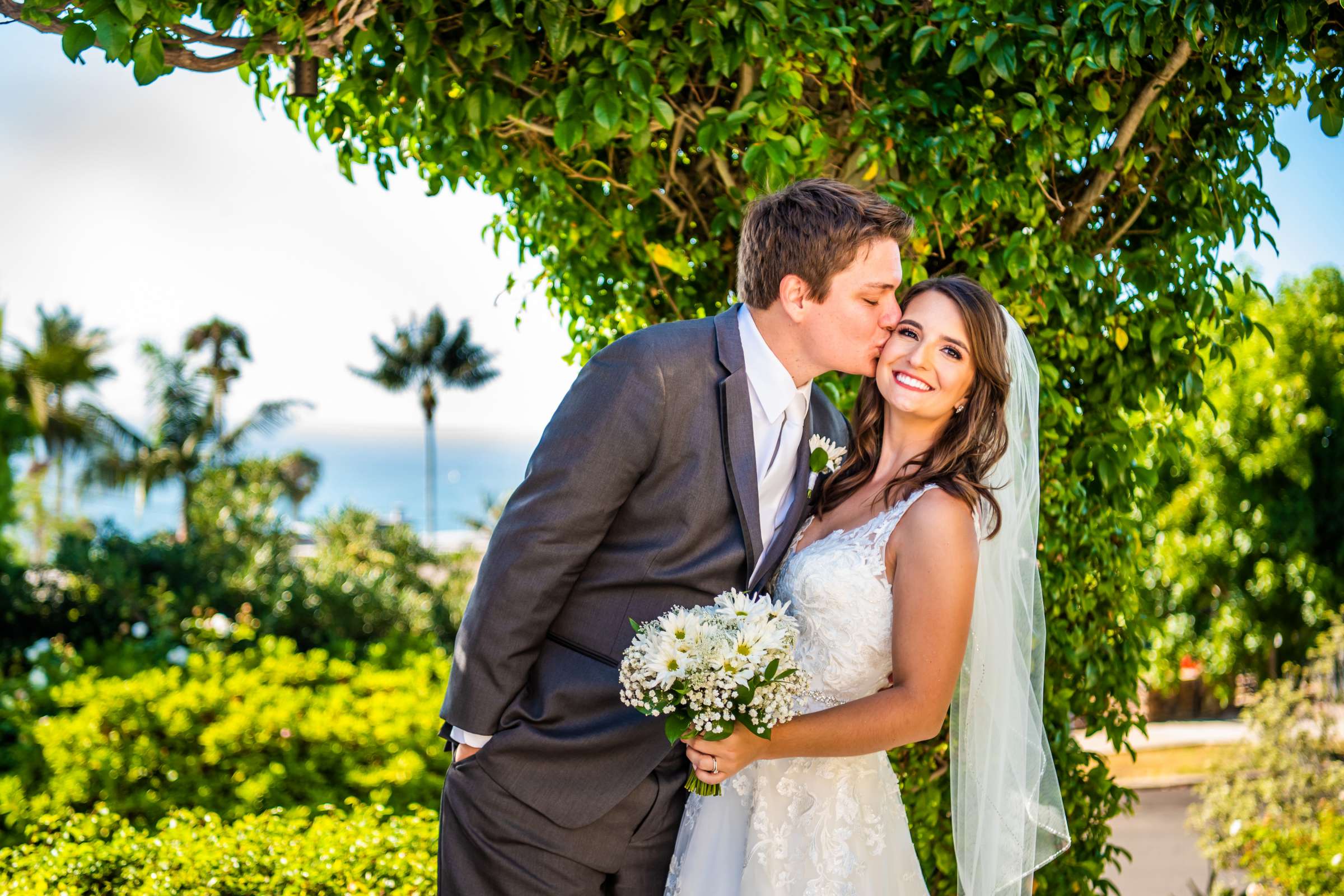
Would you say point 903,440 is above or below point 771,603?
above

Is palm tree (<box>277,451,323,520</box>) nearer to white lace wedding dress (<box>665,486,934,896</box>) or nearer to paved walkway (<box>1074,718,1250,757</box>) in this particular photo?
paved walkway (<box>1074,718,1250,757</box>)

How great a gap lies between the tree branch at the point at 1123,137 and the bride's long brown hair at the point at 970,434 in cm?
81

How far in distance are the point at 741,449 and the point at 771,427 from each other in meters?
0.19

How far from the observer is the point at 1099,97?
2951 mm

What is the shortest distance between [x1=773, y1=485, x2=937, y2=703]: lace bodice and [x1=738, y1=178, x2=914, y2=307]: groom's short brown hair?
0.60 metres

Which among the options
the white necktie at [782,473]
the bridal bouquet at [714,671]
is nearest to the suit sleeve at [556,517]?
the bridal bouquet at [714,671]

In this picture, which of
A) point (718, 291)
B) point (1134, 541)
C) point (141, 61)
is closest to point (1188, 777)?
Result: point (1134, 541)

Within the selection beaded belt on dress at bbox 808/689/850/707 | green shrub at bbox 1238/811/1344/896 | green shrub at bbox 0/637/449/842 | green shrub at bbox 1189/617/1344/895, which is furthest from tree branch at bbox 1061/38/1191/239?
green shrub at bbox 1189/617/1344/895

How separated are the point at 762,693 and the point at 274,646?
624 cm

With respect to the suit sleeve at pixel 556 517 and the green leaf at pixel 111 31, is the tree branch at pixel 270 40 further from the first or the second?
the suit sleeve at pixel 556 517

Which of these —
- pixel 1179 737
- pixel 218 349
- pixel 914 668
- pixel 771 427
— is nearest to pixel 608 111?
pixel 771 427

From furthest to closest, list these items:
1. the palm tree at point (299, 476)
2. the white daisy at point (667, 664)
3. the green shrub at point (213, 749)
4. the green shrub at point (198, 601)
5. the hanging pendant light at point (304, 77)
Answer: the palm tree at point (299, 476)
the green shrub at point (198, 601)
the green shrub at point (213, 749)
the hanging pendant light at point (304, 77)
the white daisy at point (667, 664)

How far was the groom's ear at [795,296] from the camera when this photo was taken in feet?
8.00

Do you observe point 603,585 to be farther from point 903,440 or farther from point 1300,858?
point 1300,858
